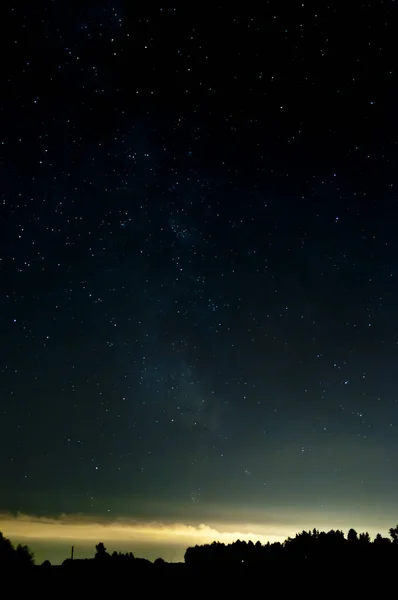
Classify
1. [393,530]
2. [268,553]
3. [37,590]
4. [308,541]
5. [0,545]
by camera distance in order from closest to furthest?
1. [37,590]
2. [268,553]
3. [308,541]
4. [393,530]
5. [0,545]

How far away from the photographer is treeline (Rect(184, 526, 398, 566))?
27406mm

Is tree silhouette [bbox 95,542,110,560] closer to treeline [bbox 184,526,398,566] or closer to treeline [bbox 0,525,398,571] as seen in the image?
treeline [bbox 0,525,398,571]

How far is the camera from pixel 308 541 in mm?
34938

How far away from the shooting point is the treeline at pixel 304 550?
27406 mm

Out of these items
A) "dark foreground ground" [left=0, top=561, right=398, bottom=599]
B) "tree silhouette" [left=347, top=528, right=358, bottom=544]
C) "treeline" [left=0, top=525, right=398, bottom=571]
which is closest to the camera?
"dark foreground ground" [left=0, top=561, right=398, bottom=599]

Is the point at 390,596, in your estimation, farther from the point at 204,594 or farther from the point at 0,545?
the point at 0,545

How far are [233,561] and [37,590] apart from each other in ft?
34.2

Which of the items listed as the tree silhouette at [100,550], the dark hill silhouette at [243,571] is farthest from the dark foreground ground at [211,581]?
the tree silhouette at [100,550]

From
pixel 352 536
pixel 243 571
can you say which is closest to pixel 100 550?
pixel 243 571

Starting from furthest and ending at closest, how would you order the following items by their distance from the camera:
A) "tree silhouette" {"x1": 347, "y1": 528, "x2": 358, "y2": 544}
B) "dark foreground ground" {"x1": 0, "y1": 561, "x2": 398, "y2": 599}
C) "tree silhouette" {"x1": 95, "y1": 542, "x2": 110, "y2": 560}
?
"tree silhouette" {"x1": 347, "y1": 528, "x2": 358, "y2": 544} < "tree silhouette" {"x1": 95, "y1": 542, "x2": 110, "y2": 560} < "dark foreground ground" {"x1": 0, "y1": 561, "x2": 398, "y2": 599}

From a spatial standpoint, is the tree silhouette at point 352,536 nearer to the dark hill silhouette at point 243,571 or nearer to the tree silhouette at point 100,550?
the dark hill silhouette at point 243,571

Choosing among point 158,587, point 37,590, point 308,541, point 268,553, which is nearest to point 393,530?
point 308,541

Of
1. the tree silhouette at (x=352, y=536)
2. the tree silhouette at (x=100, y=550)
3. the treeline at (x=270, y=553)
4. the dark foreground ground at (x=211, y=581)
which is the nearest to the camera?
the dark foreground ground at (x=211, y=581)

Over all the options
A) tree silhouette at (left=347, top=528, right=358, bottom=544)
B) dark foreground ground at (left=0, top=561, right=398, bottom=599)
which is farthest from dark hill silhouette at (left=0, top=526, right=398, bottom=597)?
Answer: tree silhouette at (left=347, top=528, right=358, bottom=544)
